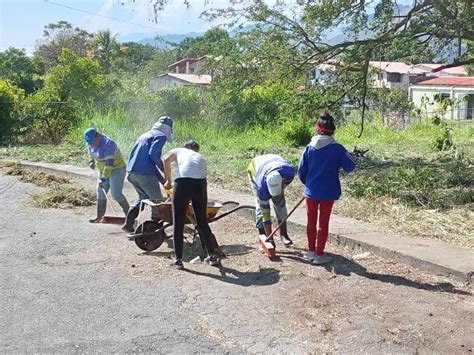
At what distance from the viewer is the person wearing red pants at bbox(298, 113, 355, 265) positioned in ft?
22.5

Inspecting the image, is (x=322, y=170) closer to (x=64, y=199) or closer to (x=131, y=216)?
(x=131, y=216)

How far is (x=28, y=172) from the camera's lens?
15031mm

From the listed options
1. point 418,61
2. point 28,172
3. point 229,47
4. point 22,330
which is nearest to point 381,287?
point 22,330

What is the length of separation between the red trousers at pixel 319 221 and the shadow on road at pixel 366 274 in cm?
26

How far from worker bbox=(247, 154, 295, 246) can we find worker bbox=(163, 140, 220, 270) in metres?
0.69

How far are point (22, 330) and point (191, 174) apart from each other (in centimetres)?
253

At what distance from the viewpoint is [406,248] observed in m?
7.29

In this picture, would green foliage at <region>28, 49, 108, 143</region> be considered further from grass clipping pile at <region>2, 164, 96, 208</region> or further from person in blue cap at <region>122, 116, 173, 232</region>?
person in blue cap at <region>122, 116, 173, 232</region>

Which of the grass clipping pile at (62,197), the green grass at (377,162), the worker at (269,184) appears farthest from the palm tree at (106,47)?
the worker at (269,184)

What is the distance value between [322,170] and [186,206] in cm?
157

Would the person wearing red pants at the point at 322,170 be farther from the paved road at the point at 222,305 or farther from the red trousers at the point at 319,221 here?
the paved road at the point at 222,305

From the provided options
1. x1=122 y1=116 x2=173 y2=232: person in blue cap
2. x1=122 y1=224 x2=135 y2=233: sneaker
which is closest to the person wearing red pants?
x1=122 y1=116 x2=173 y2=232: person in blue cap

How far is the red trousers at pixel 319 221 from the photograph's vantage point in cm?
701

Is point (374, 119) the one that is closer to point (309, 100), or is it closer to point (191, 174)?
point (309, 100)
